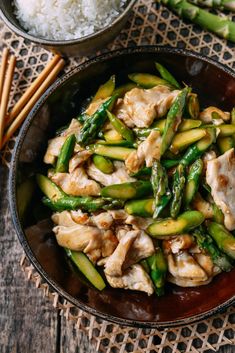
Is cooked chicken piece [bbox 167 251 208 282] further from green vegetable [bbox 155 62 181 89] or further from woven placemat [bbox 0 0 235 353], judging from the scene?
green vegetable [bbox 155 62 181 89]

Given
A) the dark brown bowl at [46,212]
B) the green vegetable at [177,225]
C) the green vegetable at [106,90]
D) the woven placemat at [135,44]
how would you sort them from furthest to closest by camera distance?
the green vegetable at [106,90] → the woven placemat at [135,44] → the dark brown bowl at [46,212] → the green vegetable at [177,225]

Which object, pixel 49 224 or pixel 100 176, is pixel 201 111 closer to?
pixel 100 176

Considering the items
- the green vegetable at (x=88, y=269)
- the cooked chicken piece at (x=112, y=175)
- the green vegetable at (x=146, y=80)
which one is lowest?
the green vegetable at (x=88, y=269)

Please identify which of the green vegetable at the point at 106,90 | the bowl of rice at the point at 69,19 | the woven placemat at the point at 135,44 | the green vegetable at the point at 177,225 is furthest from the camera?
the bowl of rice at the point at 69,19

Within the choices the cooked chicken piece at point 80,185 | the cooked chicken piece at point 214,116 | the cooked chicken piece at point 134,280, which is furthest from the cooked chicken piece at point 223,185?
the cooked chicken piece at point 80,185

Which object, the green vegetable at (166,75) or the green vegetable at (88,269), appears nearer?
the green vegetable at (88,269)

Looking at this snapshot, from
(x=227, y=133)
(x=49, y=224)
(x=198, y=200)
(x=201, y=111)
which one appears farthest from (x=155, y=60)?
(x=49, y=224)

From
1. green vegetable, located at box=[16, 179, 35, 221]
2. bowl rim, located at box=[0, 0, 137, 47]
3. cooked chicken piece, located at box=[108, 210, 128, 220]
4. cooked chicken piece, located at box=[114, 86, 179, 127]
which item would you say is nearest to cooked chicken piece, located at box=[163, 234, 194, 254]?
cooked chicken piece, located at box=[108, 210, 128, 220]

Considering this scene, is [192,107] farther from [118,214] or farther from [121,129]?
[118,214]

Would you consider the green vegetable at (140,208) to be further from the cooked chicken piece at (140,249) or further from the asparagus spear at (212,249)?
the asparagus spear at (212,249)
